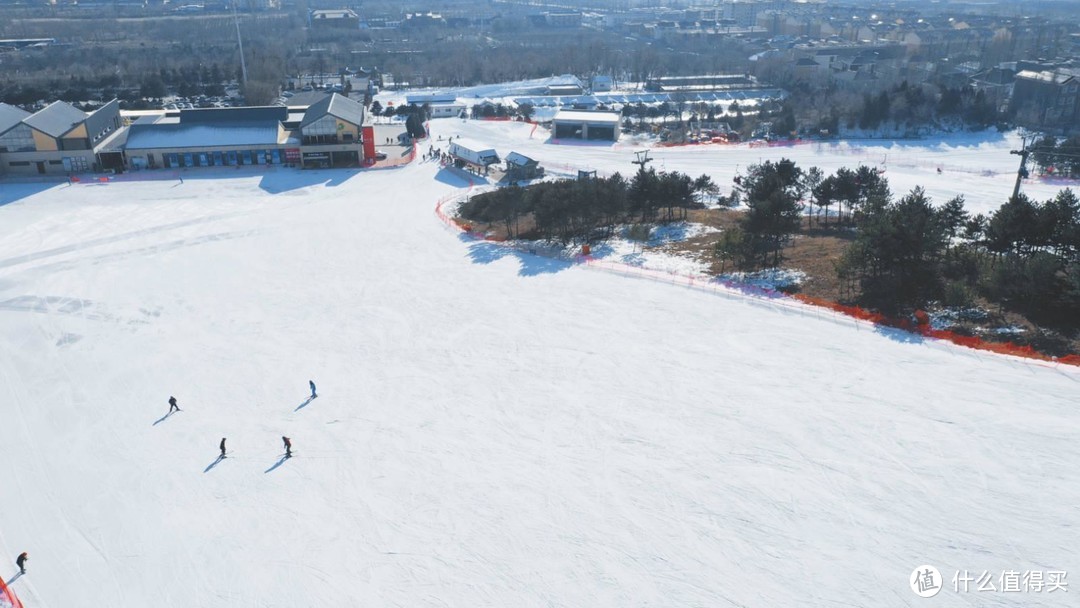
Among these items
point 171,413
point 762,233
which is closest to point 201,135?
point 171,413

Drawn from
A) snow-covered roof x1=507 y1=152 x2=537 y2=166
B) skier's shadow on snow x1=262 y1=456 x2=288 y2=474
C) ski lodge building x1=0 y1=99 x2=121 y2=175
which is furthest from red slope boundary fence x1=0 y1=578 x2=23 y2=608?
ski lodge building x1=0 y1=99 x2=121 y2=175

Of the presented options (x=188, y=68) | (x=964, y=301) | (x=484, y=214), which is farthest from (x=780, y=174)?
(x=188, y=68)

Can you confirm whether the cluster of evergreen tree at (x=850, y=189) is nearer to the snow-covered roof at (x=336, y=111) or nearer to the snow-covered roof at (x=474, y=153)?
the snow-covered roof at (x=474, y=153)

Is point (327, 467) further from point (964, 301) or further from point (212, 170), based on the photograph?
point (212, 170)

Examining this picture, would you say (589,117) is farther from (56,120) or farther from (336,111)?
(56,120)

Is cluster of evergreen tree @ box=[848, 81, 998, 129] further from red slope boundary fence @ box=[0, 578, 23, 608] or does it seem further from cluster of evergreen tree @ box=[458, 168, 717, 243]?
red slope boundary fence @ box=[0, 578, 23, 608]

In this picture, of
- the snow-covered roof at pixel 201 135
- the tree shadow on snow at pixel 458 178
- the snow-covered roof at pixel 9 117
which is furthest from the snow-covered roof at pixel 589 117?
the snow-covered roof at pixel 9 117
